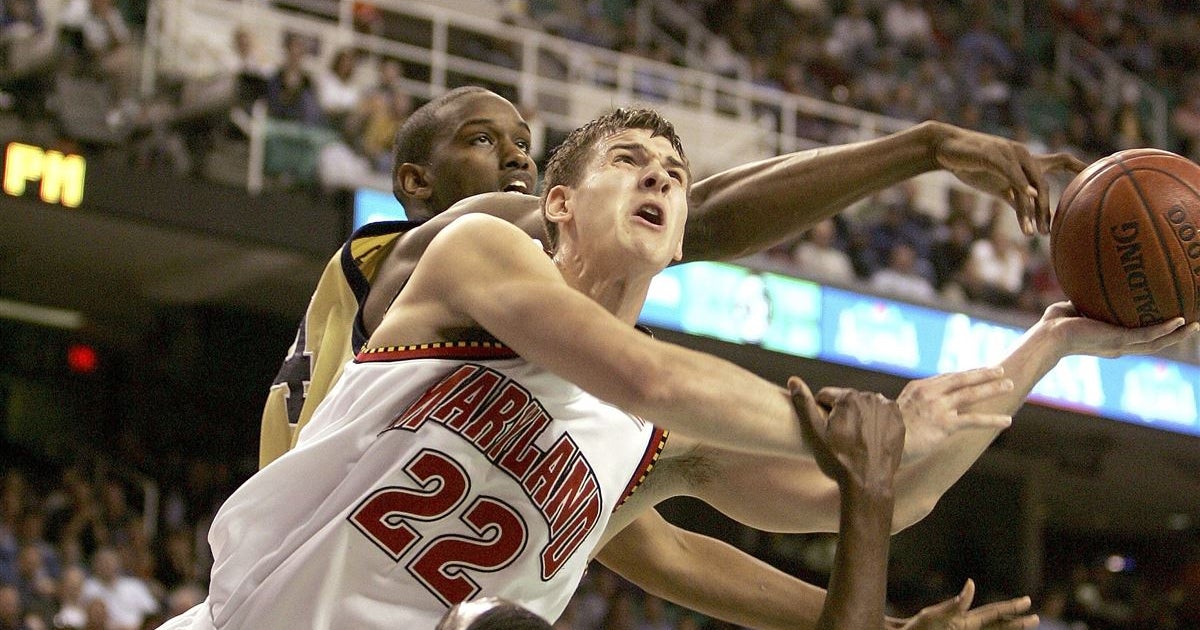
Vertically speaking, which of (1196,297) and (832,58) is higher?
(832,58)

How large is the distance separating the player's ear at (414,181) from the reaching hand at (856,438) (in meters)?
1.64

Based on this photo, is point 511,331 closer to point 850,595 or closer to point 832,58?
point 850,595

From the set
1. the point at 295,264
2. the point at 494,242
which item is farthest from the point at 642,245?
the point at 295,264

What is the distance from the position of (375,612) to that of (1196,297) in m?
1.81

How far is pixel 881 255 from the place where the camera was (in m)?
13.4

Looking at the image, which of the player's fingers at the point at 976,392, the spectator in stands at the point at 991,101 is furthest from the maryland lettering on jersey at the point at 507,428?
the spectator in stands at the point at 991,101

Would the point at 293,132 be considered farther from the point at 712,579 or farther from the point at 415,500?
the point at 415,500

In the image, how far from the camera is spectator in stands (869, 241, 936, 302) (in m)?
12.9

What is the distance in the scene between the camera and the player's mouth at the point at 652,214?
285 centimetres

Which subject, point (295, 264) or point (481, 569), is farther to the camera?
point (295, 264)

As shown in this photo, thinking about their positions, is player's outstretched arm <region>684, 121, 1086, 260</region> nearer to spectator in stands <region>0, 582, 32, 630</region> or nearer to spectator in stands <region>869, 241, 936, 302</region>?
spectator in stands <region>0, 582, 32, 630</region>

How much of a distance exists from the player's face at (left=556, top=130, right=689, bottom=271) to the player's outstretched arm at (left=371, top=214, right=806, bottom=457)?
175mm

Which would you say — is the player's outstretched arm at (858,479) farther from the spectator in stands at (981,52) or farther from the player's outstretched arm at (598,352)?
the spectator in stands at (981,52)

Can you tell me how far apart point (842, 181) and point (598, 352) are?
1.29 metres
